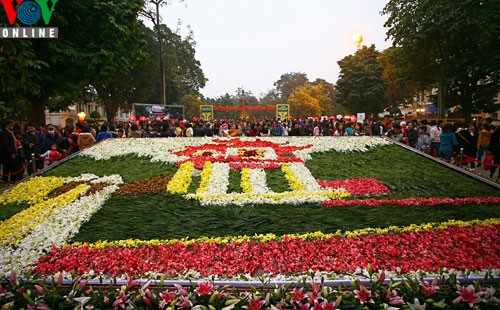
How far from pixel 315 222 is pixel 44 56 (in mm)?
13017

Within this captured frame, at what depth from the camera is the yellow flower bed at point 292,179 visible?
7.29 m

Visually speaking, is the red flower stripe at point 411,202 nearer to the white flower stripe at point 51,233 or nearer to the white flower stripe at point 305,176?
the white flower stripe at point 305,176

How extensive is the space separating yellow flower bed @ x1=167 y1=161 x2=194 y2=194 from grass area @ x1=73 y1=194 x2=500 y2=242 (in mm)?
739

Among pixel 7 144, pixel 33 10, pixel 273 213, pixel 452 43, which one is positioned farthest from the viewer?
pixel 452 43

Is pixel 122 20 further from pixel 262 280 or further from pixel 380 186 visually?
pixel 262 280

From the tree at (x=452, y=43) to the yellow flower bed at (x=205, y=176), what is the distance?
2394cm

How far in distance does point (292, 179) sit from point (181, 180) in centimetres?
258

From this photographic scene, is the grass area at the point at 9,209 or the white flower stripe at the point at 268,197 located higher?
the white flower stripe at the point at 268,197

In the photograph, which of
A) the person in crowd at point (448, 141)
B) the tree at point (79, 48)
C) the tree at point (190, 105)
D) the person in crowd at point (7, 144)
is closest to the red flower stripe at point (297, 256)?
the person in crowd at point (7, 144)

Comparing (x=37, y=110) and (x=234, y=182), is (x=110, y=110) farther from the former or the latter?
(x=234, y=182)

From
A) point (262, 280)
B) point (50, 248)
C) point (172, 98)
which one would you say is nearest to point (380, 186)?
point (262, 280)

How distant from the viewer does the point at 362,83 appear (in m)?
45.7

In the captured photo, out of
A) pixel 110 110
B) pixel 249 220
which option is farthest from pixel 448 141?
pixel 110 110

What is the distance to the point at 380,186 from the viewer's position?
7262 millimetres
